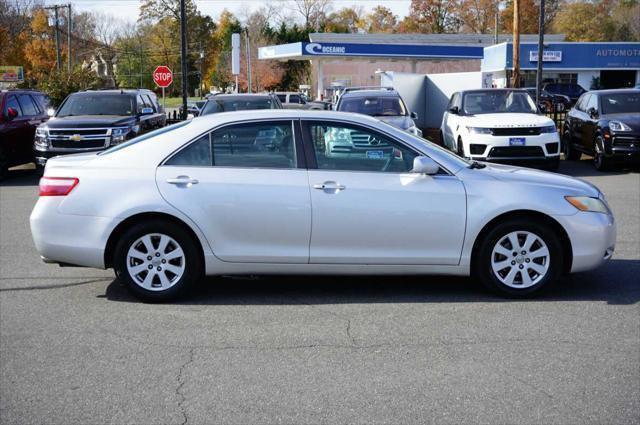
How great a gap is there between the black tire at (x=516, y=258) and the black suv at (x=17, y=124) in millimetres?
12673

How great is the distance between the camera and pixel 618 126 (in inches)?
629

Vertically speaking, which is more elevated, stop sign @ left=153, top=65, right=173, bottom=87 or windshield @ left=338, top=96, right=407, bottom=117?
stop sign @ left=153, top=65, right=173, bottom=87

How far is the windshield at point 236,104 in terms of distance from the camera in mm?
15961

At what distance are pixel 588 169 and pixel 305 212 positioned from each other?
12945mm

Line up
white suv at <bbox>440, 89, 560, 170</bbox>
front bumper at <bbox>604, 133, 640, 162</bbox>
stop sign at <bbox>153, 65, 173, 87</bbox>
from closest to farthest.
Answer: white suv at <bbox>440, 89, 560, 170</bbox> → front bumper at <bbox>604, 133, 640, 162</bbox> → stop sign at <bbox>153, 65, 173, 87</bbox>

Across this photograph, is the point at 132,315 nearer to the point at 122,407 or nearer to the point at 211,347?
the point at 211,347

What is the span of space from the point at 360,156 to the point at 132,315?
2336mm

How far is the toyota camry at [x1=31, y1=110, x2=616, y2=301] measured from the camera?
6359mm

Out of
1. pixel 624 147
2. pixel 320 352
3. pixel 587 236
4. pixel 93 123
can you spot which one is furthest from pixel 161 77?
pixel 320 352

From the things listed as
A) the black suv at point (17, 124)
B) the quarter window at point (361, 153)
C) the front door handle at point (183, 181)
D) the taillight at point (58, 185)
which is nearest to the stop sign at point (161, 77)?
the black suv at point (17, 124)

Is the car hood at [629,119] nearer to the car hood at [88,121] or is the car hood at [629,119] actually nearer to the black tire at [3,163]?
the car hood at [88,121]

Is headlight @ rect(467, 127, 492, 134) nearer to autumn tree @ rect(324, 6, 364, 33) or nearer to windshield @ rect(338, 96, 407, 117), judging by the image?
windshield @ rect(338, 96, 407, 117)

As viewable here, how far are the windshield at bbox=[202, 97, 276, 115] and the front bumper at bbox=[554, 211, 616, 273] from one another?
398 inches

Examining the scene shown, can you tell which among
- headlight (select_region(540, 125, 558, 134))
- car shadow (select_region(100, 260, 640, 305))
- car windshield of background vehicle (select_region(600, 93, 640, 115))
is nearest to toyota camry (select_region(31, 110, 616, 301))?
car shadow (select_region(100, 260, 640, 305))
